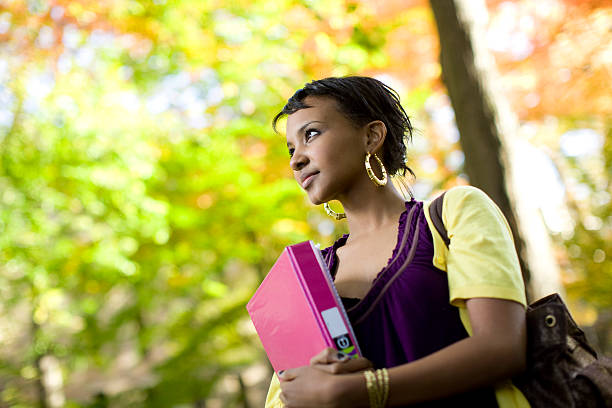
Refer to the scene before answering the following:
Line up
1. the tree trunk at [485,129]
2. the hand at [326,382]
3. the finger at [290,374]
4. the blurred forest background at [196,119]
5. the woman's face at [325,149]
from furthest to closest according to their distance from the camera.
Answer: the blurred forest background at [196,119]
the tree trunk at [485,129]
the woman's face at [325,149]
the finger at [290,374]
the hand at [326,382]

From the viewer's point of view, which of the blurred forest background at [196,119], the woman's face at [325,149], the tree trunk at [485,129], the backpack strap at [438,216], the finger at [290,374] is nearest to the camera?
the finger at [290,374]

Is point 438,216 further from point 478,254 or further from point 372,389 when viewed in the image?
point 372,389

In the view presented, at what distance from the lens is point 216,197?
6.70 meters

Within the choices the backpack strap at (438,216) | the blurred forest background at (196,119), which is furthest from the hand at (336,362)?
the blurred forest background at (196,119)

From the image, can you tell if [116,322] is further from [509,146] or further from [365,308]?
[365,308]

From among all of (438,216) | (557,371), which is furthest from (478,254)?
(557,371)

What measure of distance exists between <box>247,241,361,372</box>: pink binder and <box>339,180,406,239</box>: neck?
296 mm

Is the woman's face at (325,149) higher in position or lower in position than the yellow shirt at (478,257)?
higher

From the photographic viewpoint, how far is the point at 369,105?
65.4 inches

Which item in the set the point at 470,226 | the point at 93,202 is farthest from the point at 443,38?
the point at 93,202

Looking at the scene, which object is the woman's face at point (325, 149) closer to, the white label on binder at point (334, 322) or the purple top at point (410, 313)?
the purple top at point (410, 313)

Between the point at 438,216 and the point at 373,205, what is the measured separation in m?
0.27

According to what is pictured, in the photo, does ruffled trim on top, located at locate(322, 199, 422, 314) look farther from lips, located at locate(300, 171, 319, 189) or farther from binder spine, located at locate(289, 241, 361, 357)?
lips, located at locate(300, 171, 319, 189)

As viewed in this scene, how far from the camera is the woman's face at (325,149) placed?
5.09 feet
